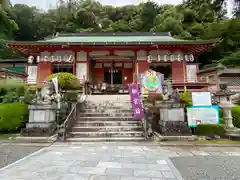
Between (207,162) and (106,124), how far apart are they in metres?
4.16

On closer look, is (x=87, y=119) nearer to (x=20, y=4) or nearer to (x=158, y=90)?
(x=158, y=90)

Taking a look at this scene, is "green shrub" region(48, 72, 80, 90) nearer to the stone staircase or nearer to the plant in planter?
the plant in planter

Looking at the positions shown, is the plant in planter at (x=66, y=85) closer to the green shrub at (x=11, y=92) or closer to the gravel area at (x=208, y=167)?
the green shrub at (x=11, y=92)

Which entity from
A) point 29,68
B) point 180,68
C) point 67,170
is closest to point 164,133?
point 67,170

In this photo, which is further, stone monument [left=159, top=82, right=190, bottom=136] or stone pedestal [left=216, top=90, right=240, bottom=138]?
stone pedestal [left=216, top=90, right=240, bottom=138]

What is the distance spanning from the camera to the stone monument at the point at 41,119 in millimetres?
6199

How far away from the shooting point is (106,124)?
7.06 meters

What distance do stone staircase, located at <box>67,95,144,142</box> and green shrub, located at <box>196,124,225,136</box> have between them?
91.3 inches

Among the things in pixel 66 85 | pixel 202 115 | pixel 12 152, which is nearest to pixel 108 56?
pixel 66 85

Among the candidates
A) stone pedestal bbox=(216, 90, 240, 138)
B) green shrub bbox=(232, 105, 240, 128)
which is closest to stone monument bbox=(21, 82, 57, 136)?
stone pedestal bbox=(216, 90, 240, 138)

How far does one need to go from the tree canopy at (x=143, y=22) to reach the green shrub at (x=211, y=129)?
40.0 feet

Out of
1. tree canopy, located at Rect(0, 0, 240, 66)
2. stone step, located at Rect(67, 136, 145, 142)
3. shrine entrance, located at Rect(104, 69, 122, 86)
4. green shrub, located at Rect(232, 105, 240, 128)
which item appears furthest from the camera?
tree canopy, located at Rect(0, 0, 240, 66)

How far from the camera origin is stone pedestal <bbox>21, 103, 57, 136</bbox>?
Answer: 6.20m

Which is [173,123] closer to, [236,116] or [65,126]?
[236,116]
